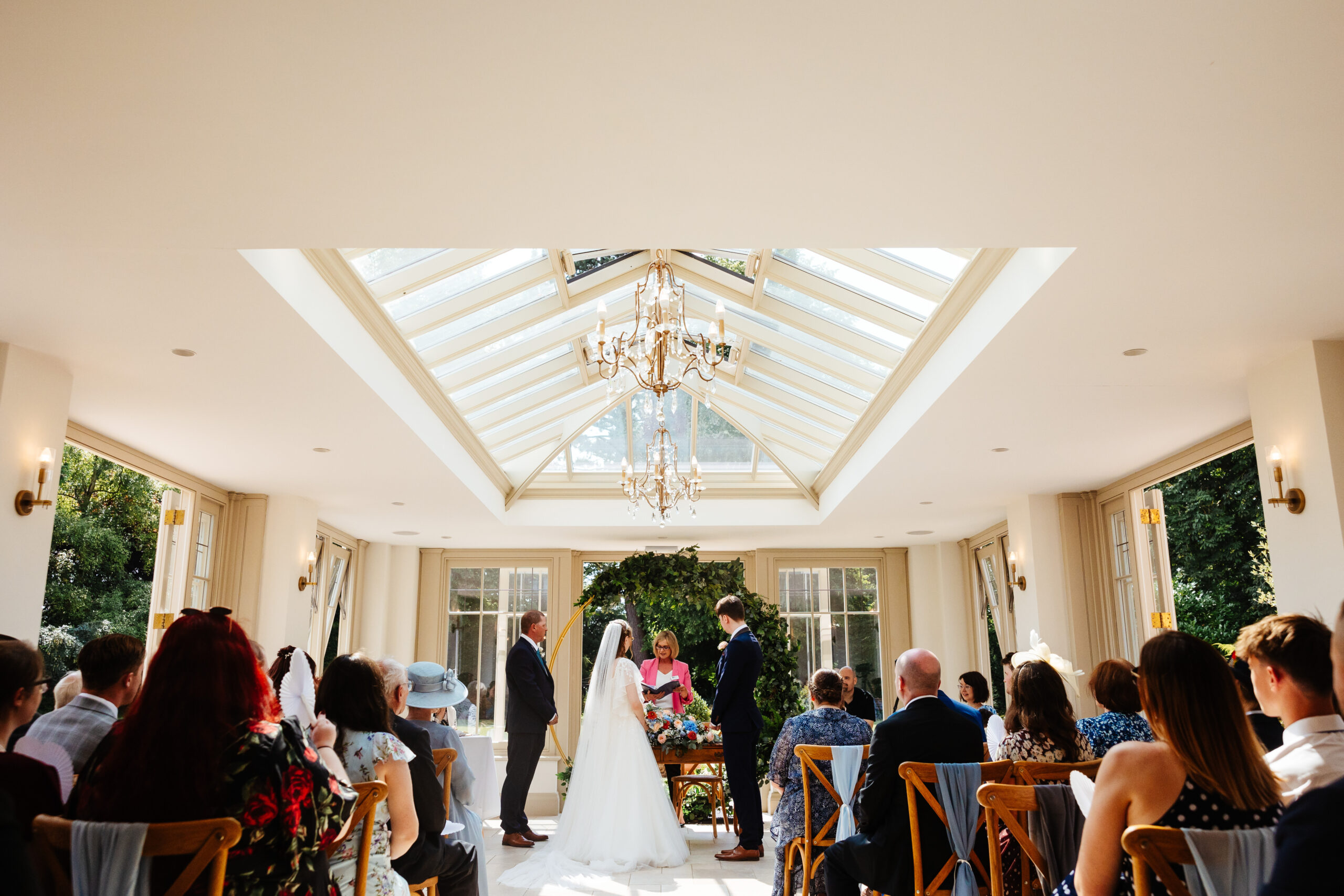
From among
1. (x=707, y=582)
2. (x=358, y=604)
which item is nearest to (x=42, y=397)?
(x=707, y=582)

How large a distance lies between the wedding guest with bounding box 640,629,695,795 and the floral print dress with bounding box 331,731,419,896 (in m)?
4.72

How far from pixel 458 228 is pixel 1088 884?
261cm

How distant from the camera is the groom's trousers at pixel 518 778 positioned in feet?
23.0

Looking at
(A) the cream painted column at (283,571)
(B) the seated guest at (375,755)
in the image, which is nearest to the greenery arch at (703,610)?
(A) the cream painted column at (283,571)

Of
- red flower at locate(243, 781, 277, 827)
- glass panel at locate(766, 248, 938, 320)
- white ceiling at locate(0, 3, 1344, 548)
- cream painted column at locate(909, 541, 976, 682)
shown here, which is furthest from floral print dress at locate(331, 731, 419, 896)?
cream painted column at locate(909, 541, 976, 682)

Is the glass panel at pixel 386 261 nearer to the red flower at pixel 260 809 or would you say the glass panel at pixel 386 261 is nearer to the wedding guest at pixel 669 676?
→ the red flower at pixel 260 809

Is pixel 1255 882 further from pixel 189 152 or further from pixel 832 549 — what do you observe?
pixel 832 549

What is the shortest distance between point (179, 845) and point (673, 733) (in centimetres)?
540

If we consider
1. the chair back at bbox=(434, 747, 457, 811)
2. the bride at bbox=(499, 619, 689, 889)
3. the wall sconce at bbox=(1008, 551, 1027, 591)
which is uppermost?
the wall sconce at bbox=(1008, 551, 1027, 591)

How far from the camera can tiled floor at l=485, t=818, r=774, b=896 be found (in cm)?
555

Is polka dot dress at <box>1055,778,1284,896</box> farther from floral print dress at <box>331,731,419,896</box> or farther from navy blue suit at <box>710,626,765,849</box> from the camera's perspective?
navy blue suit at <box>710,626,765,849</box>

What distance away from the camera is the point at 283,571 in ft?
25.5

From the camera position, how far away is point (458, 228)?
316cm

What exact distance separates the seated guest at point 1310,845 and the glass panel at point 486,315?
5060mm
